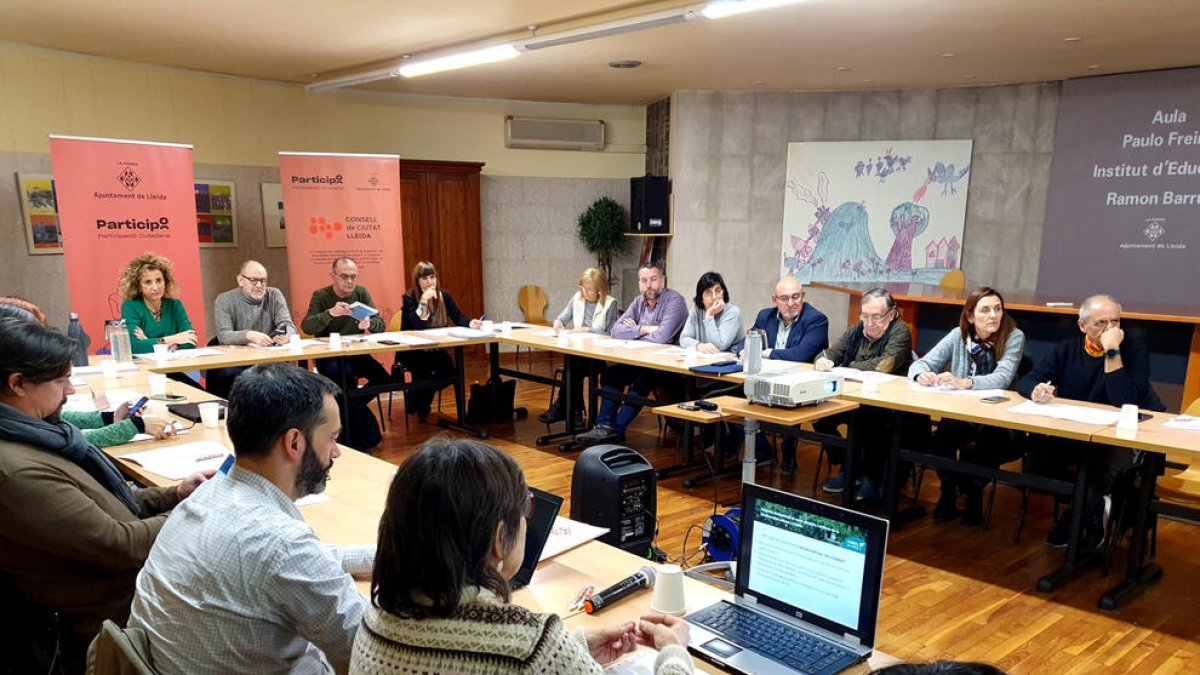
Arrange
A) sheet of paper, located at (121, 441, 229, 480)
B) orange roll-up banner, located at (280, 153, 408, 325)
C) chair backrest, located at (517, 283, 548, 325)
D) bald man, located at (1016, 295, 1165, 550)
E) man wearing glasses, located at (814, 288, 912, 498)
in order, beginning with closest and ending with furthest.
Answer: sheet of paper, located at (121, 441, 229, 480) → bald man, located at (1016, 295, 1165, 550) → man wearing glasses, located at (814, 288, 912, 498) → orange roll-up banner, located at (280, 153, 408, 325) → chair backrest, located at (517, 283, 548, 325)

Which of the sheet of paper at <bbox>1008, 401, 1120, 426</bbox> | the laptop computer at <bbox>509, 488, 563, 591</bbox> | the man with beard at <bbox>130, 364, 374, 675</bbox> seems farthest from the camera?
the sheet of paper at <bbox>1008, 401, 1120, 426</bbox>

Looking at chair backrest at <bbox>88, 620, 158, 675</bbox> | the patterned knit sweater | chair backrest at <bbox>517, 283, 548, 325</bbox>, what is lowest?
chair backrest at <bbox>517, 283, 548, 325</bbox>

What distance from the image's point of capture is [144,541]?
1.85 m

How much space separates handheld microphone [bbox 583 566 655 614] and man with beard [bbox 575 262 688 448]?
3.25 m

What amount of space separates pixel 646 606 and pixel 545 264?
716 cm

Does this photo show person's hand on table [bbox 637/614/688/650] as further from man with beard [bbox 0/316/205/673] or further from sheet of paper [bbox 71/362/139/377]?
sheet of paper [bbox 71/362/139/377]

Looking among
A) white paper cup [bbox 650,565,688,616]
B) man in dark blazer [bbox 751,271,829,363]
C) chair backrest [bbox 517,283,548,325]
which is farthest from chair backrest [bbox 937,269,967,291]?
white paper cup [bbox 650,565,688,616]

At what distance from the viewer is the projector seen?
10.1 feet

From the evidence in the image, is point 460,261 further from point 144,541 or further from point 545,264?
point 144,541

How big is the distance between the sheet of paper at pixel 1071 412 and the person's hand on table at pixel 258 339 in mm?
4363

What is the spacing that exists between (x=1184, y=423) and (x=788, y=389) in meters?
1.64

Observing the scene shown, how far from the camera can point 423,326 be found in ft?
19.5

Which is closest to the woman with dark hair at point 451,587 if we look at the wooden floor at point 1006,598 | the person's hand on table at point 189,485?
the person's hand on table at point 189,485

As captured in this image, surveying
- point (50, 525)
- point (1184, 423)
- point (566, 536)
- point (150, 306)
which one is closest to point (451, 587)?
point (566, 536)
